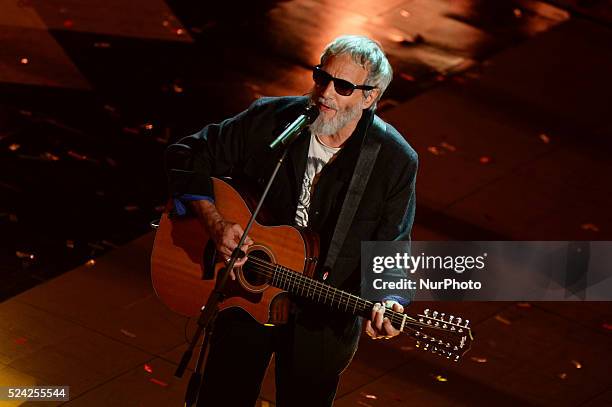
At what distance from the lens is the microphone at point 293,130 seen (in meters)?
5.45

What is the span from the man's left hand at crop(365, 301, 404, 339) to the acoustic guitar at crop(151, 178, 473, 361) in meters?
0.03

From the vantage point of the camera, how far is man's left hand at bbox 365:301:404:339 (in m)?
5.59

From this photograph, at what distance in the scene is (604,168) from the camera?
10.7 meters

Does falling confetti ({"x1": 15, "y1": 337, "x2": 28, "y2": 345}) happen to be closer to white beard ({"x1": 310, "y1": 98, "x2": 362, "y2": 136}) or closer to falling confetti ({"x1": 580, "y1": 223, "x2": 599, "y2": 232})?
white beard ({"x1": 310, "y1": 98, "x2": 362, "y2": 136})

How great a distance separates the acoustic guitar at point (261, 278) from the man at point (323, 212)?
3.1 inches

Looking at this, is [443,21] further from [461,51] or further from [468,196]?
[468,196]

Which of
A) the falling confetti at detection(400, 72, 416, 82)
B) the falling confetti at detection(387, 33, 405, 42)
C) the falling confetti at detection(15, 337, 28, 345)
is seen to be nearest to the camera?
the falling confetti at detection(15, 337, 28, 345)

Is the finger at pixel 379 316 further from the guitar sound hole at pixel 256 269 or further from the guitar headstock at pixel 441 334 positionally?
the guitar sound hole at pixel 256 269

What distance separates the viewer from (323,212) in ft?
19.5

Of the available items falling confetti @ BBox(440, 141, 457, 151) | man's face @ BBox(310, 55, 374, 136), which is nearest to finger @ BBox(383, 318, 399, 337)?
man's face @ BBox(310, 55, 374, 136)

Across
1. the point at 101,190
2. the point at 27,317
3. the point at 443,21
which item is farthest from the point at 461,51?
the point at 27,317

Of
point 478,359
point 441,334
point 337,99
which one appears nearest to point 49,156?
point 478,359

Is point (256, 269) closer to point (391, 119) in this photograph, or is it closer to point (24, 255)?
point (24, 255)

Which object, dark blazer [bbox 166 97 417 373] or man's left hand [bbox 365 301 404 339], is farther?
dark blazer [bbox 166 97 417 373]
